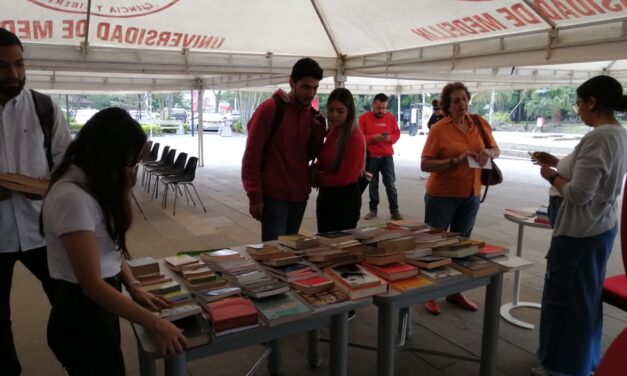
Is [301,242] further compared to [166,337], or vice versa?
[301,242]

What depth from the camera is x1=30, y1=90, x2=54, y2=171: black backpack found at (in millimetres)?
1901

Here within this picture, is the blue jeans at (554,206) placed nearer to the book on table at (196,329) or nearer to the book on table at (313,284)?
the book on table at (313,284)

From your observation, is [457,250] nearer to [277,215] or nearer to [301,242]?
[301,242]

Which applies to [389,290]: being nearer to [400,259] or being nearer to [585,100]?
[400,259]

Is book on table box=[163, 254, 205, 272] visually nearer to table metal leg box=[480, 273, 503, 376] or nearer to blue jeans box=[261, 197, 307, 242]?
blue jeans box=[261, 197, 307, 242]

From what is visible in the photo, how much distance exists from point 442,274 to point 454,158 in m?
1.14

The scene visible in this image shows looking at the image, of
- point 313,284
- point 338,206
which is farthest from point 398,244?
point 338,206

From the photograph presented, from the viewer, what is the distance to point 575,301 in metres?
2.08

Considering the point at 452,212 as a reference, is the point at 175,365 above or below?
below

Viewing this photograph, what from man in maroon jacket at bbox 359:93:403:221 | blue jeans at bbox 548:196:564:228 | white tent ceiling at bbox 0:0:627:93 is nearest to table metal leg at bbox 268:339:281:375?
blue jeans at bbox 548:196:564:228

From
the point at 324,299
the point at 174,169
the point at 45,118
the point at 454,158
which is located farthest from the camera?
the point at 174,169

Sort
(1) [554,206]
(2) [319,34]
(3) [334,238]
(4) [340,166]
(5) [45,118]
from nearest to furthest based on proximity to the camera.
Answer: (5) [45,118] → (3) [334,238] → (1) [554,206] → (4) [340,166] → (2) [319,34]

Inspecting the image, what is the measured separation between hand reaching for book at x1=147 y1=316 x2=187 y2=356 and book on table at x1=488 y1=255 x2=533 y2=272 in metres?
1.35

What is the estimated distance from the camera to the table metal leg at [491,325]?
1911 mm
